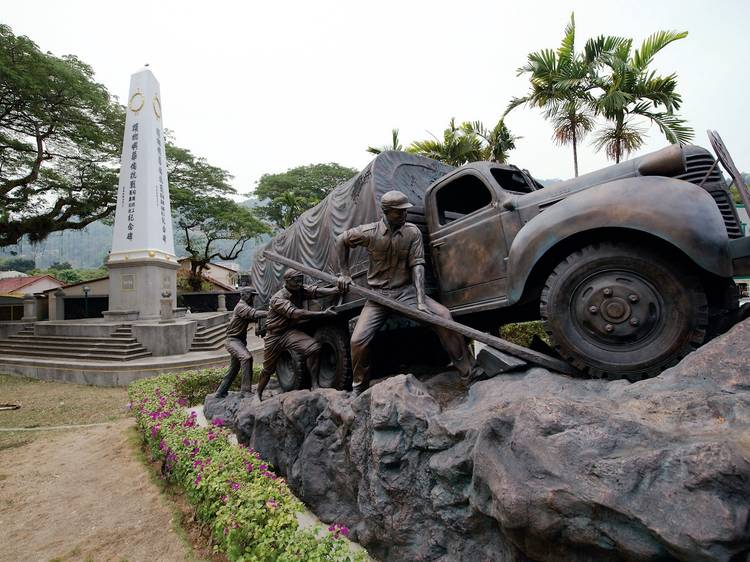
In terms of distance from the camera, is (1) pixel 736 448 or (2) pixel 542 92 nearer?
(1) pixel 736 448

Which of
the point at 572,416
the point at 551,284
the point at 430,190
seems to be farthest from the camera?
the point at 430,190

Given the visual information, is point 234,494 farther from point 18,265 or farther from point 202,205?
point 18,265

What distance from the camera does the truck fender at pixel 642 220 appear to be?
9.50 feet

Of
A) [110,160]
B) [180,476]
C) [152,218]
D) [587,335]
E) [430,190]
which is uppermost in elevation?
[110,160]

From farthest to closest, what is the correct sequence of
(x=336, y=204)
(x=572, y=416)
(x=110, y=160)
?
1. (x=110, y=160)
2. (x=336, y=204)
3. (x=572, y=416)

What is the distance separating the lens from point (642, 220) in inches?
120

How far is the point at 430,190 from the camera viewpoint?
504 cm

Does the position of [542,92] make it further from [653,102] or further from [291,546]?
[291,546]

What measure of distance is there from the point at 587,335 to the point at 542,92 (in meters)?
9.86

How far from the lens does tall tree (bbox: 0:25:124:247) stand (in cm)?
1527

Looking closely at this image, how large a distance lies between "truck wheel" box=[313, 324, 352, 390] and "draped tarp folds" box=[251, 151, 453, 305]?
0.92 metres

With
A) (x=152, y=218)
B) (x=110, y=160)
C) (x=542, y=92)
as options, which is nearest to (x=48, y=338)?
(x=152, y=218)

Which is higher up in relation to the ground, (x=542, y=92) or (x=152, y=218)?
(x=542, y=92)

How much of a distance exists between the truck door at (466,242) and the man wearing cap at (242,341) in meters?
3.55
